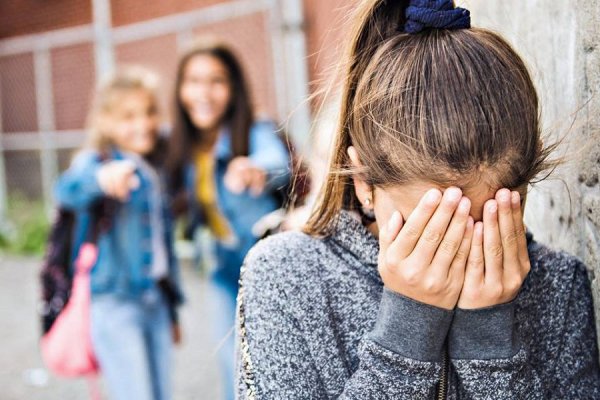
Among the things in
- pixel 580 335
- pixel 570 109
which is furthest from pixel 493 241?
pixel 570 109

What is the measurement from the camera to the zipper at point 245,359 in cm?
153

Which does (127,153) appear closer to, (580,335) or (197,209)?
(197,209)

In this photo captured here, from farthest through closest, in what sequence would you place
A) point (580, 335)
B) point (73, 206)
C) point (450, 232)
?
point (73, 206)
point (580, 335)
point (450, 232)

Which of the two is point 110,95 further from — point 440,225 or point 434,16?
point 440,225

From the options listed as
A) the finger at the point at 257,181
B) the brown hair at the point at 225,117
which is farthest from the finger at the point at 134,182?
the finger at the point at 257,181

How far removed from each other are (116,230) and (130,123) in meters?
0.56

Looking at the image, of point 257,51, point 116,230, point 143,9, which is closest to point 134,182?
point 116,230

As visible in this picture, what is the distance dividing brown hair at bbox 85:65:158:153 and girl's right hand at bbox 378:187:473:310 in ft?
8.33

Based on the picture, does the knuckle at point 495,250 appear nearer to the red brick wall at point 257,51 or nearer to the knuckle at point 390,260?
the knuckle at point 390,260

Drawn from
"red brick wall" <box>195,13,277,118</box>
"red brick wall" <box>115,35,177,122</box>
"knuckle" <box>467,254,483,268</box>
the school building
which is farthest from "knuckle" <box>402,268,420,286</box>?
"red brick wall" <box>115,35,177,122</box>

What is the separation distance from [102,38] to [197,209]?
5.68 m

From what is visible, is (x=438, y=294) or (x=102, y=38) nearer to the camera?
(x=438, y=294)

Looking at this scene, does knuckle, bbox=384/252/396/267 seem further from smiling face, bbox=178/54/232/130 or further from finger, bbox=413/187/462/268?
smiling face, bbox=178/54/232/130

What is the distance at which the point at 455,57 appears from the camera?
142 centimetres
